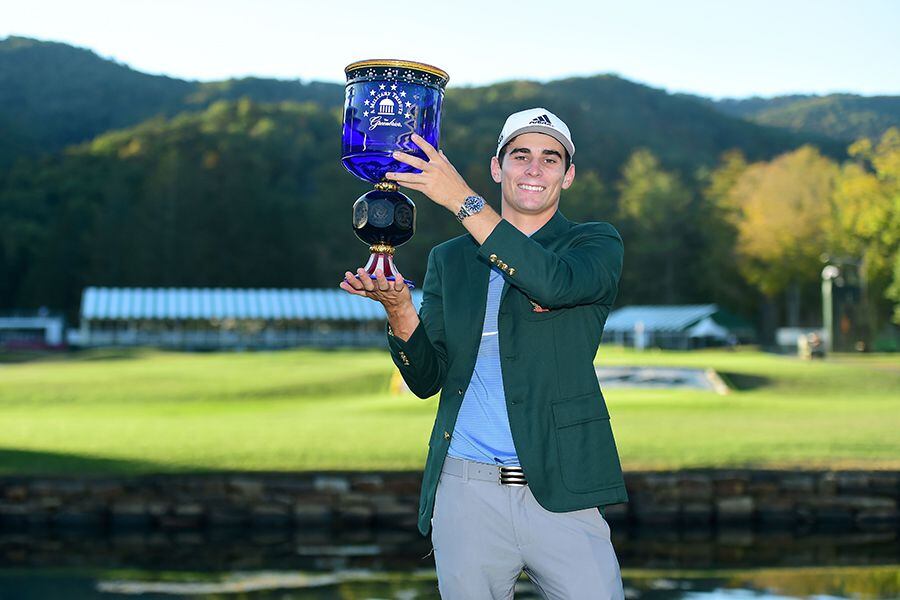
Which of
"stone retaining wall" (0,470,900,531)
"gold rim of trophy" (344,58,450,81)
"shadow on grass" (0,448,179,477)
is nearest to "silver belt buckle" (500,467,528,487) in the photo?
"gold rim of trophy" (344,58,450,81)

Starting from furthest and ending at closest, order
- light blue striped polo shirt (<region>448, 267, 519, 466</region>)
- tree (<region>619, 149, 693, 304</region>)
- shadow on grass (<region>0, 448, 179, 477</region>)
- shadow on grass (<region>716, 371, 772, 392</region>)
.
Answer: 1. tree (<region>619, 149, 693, 304</region>)
2. shadow on grass (<region>716, 371, 772, 392</region>)
3. shadow on grass (<region>0, 448, 179, 477</region>)
4. light blue striped polo shirt (<region>448, 267, 519, 466</region>)

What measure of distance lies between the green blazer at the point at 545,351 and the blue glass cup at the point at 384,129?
0.24 meters

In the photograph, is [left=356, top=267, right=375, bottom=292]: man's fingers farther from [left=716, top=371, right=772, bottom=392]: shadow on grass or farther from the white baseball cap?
[left=716, top=371, right=772, bottom=392]: shadow on grass

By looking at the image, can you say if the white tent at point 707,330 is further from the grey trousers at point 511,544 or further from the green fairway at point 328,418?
the grey trousers at point 511,544

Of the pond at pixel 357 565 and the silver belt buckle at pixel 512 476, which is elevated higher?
the silver belt buckle at pixel 512 476

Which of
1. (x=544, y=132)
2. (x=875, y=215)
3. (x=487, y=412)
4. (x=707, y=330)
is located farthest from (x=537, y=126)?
(x=707, y=330)

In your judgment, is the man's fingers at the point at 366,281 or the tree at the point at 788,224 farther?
the tree at the point at 788,224

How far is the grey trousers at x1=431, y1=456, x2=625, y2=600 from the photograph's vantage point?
324 cm

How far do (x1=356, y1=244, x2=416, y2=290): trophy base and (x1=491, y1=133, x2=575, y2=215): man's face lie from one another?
417 millimetres

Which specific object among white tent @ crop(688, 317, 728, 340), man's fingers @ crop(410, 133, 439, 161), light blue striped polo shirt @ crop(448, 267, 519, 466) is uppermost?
man's fingers @ crop(410, 133, 439, 161)

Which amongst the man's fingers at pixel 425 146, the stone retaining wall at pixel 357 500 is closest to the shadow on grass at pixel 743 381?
the stone retaining wall at pixel 357 500

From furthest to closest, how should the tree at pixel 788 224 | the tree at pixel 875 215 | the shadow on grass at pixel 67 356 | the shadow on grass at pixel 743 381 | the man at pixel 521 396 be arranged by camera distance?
the tree at pixel 788 224 < the tree at pixel 875 215 < the shadow on grass at pixel 67 356 < the shadow on grass at pixel 743 381 < the man at pixel 521 396

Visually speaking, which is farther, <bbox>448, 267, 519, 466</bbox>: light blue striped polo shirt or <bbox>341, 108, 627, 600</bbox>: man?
<bbox>448, 267, 519, 466</bbox>: light blue striped polo shirt

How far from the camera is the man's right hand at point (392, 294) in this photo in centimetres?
324
